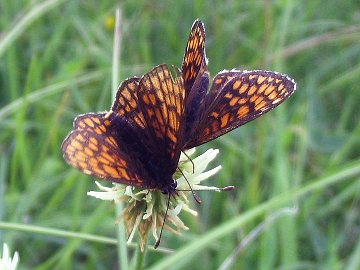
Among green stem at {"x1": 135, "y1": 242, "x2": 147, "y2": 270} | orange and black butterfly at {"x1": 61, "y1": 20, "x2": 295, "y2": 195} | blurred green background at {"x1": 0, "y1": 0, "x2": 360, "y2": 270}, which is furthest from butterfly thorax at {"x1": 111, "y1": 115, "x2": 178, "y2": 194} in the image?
blurred green background at {"x1": 0, "y1": 0, "x2": 360, "y2": 270}

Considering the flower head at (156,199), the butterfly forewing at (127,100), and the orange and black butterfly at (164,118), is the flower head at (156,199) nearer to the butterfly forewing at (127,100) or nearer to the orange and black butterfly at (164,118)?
the orange and black butterfly at (164,118)

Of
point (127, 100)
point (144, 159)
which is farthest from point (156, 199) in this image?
point (127, 100)

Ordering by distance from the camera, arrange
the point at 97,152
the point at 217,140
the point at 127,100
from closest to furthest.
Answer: the point at 97,152 → the point at 127,100 → the point at 217,140

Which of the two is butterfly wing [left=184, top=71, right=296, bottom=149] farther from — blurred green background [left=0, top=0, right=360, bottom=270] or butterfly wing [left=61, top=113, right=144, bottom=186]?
blurred green background [left=0, top=0, right=360, bottom=270]

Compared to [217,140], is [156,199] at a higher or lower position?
higher

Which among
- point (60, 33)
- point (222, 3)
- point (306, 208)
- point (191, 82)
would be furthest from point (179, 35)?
point (191, 82)

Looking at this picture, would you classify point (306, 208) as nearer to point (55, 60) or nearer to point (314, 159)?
point (314, 159)

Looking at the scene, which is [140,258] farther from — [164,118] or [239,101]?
[239,101]
